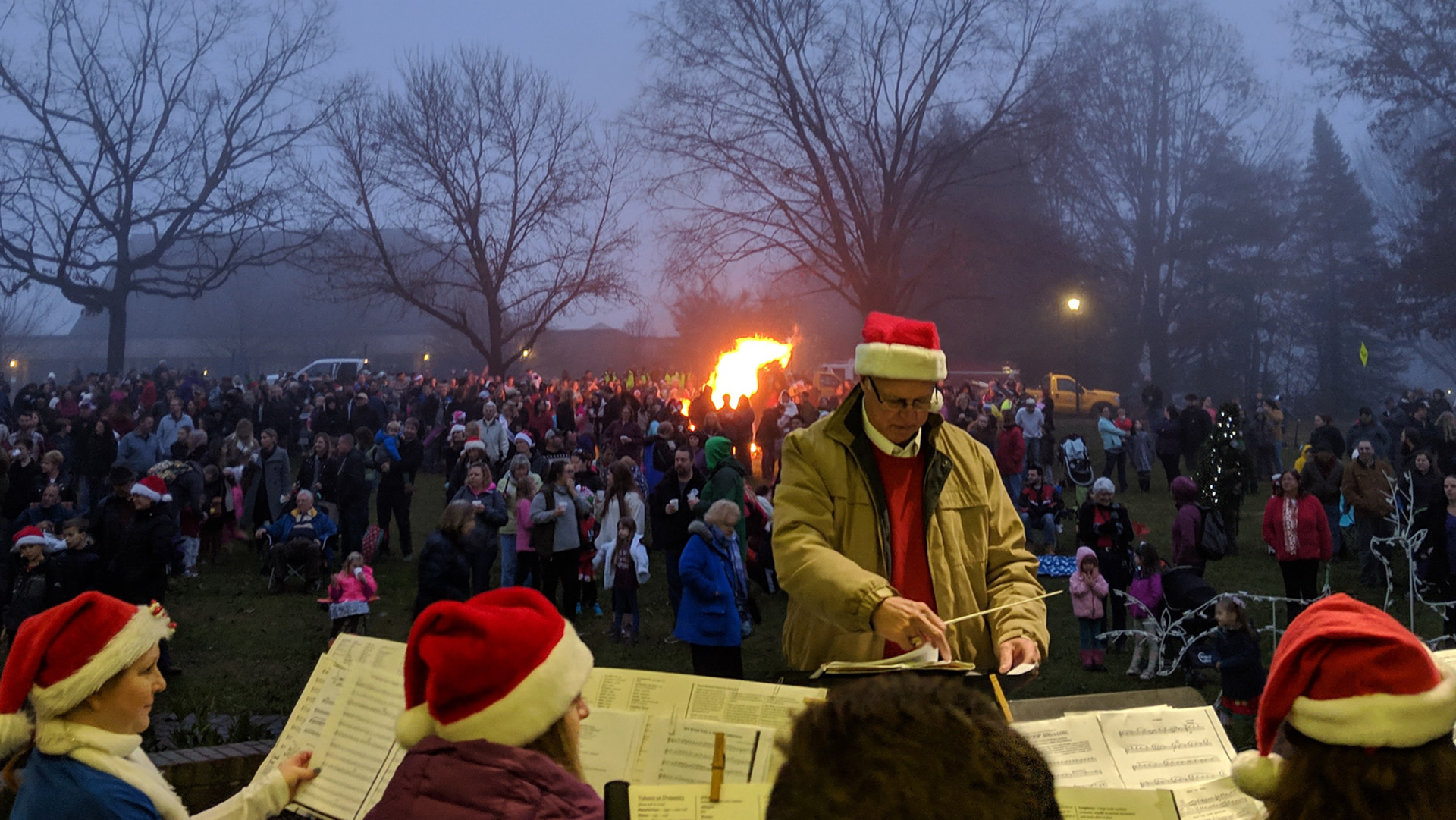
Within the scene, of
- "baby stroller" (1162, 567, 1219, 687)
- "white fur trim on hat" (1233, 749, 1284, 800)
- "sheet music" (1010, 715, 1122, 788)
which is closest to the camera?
"white fur trim on hat" (1233, 749, 1284, 800)

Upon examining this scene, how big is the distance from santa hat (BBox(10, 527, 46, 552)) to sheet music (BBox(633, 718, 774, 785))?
8784 mm

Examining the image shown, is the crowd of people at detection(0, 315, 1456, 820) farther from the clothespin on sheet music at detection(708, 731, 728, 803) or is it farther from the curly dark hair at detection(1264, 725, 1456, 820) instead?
the clothespin on sheet music at detection(708, 731, 728, 803)

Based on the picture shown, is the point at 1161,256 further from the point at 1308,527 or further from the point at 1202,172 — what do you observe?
the point at 1308,527

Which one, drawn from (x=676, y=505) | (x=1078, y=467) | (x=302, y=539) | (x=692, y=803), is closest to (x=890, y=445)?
(x=692, y=803)

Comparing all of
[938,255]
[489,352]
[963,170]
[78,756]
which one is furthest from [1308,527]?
[963,170]

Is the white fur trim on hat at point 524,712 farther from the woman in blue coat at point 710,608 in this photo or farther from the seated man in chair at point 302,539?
the seated man in chair at point 302,539

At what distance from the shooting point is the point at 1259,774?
2.10 m

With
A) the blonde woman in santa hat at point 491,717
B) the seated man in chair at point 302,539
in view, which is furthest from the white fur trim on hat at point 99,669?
the seated man in chair at point 302,539

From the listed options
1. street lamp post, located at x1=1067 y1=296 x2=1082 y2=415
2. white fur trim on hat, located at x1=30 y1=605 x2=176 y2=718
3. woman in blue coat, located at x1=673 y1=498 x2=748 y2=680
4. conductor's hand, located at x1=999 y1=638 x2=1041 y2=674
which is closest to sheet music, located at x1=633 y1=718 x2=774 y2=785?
conductor's hand, located at x1=999 y1=638 x2=1041 y2=674

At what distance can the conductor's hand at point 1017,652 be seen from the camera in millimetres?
3279

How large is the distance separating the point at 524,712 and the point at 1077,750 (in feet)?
5.41

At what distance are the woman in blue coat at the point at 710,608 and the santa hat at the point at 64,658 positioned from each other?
5754mm

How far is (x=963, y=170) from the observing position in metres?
40.3

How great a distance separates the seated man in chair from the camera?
537 inches
